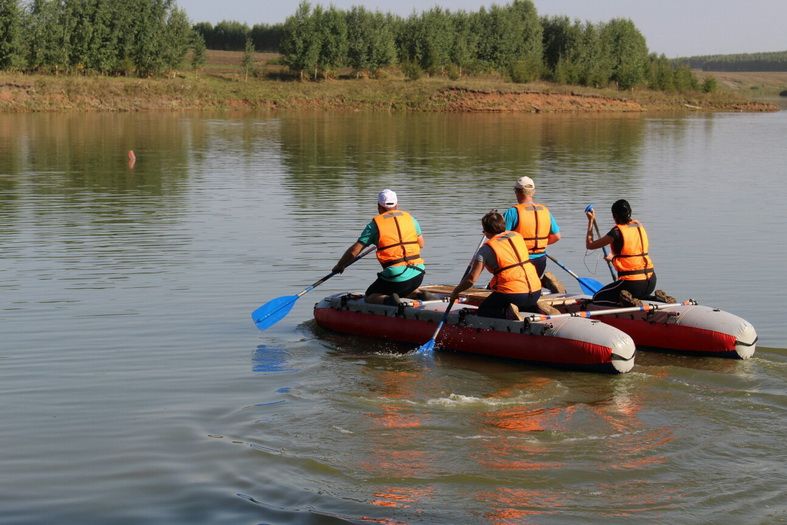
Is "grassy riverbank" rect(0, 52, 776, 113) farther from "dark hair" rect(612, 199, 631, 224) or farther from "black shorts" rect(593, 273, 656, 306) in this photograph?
"dark hair" rect(612, 199, 631, 224)

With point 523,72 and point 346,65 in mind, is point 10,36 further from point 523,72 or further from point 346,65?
point 523,72

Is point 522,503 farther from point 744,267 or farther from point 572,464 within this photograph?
point 744,267

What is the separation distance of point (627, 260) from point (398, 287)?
2.93m

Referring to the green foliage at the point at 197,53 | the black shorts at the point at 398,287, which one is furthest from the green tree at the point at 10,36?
the black shorts at the point at 398,287

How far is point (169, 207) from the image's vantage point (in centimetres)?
2684

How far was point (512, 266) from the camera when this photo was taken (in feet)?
42.1

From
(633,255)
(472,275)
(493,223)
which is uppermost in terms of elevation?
(493,223)

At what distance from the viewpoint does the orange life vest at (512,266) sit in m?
12.7

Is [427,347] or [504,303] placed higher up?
[504,303]

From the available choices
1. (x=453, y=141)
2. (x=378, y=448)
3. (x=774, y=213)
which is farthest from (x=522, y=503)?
(x=453, y=141)

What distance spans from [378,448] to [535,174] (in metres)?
26.0

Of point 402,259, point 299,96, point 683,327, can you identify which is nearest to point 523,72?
point 299,96

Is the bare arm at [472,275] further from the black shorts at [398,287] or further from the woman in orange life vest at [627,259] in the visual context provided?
the woman in orange life vest at [627,259]

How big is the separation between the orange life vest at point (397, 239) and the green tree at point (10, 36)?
68755 mm
